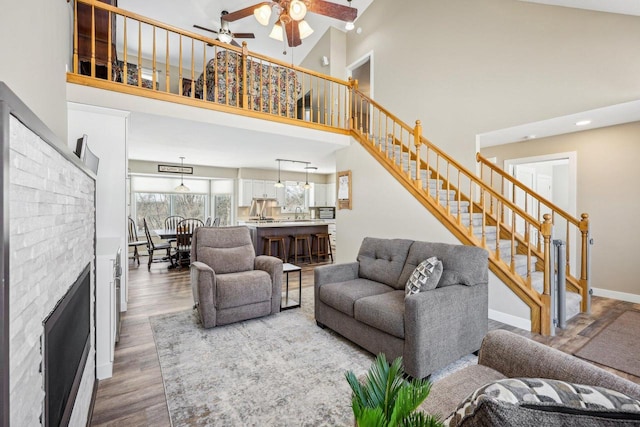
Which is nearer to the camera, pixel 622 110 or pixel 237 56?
pixel 622 110

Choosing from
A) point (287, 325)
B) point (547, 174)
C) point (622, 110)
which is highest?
point (622, 110)

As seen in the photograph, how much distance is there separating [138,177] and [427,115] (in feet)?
23.3

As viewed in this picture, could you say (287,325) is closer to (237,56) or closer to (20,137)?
(20,137)

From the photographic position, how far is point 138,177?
300 inches

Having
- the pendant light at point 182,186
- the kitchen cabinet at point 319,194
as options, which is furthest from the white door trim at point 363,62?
the pendant light at point 182,186

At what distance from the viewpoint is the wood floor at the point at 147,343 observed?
71.2 inches

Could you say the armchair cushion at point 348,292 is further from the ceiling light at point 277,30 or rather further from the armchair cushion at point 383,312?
the ceiling light at point 277,30

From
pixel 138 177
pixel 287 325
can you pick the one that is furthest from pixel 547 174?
pixel 138 177

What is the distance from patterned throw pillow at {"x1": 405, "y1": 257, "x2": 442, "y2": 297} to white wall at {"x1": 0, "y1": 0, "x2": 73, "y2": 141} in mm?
2499

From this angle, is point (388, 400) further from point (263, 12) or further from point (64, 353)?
point (263, 12)

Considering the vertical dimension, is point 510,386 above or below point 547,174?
below

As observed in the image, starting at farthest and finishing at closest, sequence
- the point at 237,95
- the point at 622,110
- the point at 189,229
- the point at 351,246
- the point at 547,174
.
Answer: the point at 547,174
the point at 189,229
the point at 351,246
the point at 237,95
the point at 622,110

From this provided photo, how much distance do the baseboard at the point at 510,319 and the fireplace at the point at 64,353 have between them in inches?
144

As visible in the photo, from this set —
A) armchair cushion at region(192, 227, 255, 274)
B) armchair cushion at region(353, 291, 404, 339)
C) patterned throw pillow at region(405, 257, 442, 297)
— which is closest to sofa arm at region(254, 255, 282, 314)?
armchair cushion at region(192, 227, 255, 274)
